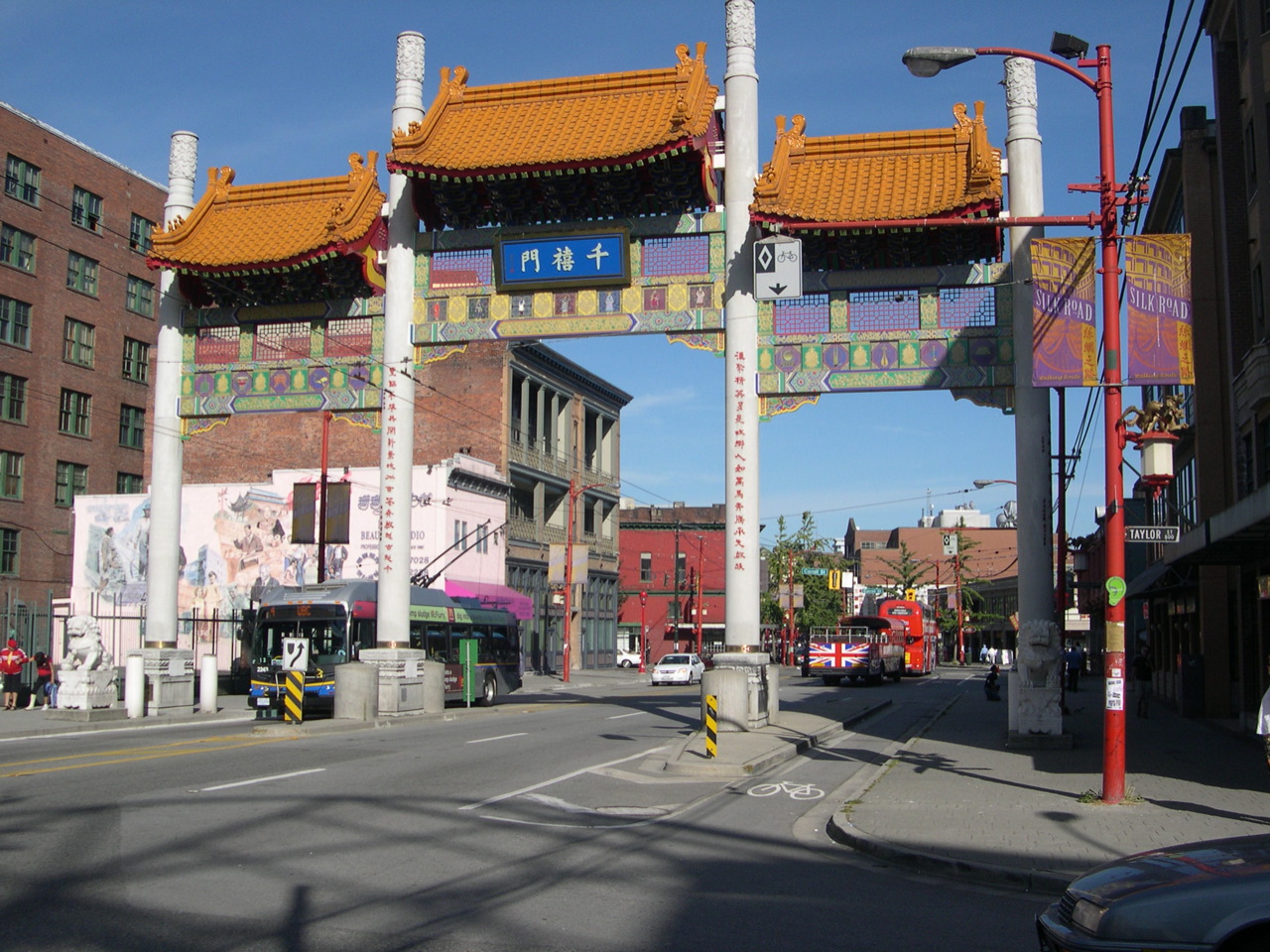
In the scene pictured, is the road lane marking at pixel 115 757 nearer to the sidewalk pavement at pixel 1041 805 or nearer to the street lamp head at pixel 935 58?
the sidewalk pavement at pixel 1041 805

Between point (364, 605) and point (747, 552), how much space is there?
12.7 metres

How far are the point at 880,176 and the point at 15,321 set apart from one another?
40.1 meters

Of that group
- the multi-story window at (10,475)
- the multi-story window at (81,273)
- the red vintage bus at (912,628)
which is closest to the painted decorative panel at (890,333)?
the multi-story window at (10,475)

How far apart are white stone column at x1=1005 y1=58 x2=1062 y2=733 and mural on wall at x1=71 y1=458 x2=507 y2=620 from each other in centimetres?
3412

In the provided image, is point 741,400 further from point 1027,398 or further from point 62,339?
point 62,339

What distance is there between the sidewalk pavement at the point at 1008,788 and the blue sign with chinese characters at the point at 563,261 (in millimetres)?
8590

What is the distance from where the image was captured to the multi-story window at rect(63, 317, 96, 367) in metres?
51.4

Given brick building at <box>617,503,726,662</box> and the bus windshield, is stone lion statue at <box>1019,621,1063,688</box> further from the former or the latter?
brick building at <box>617,503,726,662</box>

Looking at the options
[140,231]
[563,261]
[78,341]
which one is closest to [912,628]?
[78,341]

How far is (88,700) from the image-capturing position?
2745cm

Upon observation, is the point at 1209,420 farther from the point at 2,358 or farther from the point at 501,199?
the point at 2,358

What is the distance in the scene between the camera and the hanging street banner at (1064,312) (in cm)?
1466

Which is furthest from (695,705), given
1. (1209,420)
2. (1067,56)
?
(1067,56)

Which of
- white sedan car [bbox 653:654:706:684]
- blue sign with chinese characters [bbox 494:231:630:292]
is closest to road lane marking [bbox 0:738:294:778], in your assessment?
blue sign with chinese characters [bbox 494:231:630:292]
